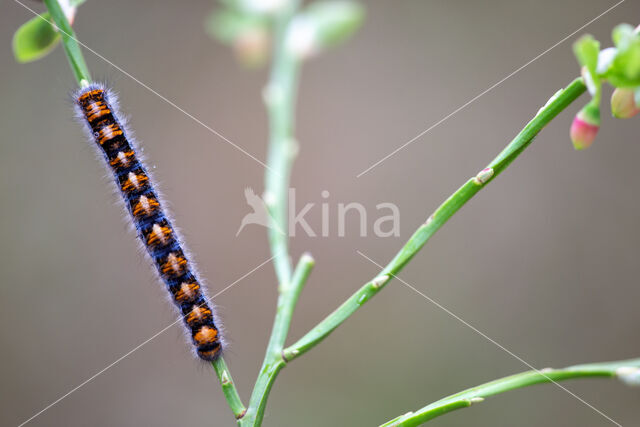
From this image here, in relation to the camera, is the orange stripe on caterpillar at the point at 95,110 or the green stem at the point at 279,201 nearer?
the green stem at the point at 279,201

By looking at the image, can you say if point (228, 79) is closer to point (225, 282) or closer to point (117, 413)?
point (225, 282)

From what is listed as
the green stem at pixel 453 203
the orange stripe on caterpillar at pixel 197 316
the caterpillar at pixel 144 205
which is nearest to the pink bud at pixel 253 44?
the caterpillar at pixel 144 205

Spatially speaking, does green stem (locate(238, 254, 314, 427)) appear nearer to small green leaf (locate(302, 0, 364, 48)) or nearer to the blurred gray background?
small green leaf (locate(302, 0, 364, 48))

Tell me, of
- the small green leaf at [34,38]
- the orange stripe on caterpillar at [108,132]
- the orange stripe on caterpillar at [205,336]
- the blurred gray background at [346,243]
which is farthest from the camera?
the blurred gray background at [346,243]

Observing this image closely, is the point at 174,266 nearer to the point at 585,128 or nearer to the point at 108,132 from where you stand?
the point at 108,132

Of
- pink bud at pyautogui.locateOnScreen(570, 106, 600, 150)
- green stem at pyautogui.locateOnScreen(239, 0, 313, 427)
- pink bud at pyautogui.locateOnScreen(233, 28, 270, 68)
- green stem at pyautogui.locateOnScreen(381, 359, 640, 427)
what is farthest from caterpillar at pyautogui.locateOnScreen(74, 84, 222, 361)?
pink bud at pyautogui.locateOnScreen(570, 106, 600, 150)

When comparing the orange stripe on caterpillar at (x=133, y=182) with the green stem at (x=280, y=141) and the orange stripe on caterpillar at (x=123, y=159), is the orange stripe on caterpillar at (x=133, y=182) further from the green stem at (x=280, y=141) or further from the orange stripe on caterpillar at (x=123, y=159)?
the green stem at (x=280, y=141)
